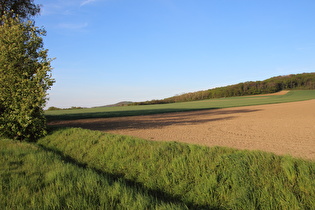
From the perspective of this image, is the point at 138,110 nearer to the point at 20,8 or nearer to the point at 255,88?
the point at 20,8

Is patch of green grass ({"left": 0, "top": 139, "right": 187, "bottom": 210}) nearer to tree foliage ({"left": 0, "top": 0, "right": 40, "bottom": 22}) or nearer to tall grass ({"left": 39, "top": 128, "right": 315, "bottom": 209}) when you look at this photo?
tall grass ({"left": 39, "top": 128, "right": 315, "bottom": 209})

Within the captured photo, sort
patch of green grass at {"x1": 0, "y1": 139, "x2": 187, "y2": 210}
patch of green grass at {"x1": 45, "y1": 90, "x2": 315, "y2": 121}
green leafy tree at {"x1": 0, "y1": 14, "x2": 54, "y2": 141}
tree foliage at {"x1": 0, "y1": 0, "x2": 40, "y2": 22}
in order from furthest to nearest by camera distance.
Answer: patch of green grass at {"x1": 45, "y1": 90, "x2": 315, "y2": 121}, tree foliage at {"x1": 0, "y1": 0, "x2": 40, "y2": 22}, green leafy tree at {"x1": 0, "y1": 14, "x2": 54, "y2": 141}, patch of green grass at {"x1": 0, "y1": 139, "x2": 187, "y2": 210}

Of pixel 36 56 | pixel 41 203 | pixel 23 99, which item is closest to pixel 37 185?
pixel 41 203

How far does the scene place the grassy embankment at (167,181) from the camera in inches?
140

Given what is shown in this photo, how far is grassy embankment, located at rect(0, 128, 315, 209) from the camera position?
11.7 feet

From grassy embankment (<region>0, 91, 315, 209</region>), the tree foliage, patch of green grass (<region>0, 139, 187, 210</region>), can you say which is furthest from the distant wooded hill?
patch of green grass (<region>0, 139, 187, 210</region>)

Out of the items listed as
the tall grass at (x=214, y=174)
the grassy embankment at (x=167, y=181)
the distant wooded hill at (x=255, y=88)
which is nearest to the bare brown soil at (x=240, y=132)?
the tall grass at (x=214, y=174)

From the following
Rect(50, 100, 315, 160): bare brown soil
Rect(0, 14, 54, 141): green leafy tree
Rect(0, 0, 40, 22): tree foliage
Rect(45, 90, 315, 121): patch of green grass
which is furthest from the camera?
Rect(45, 90, 315, 121): patch of green grass

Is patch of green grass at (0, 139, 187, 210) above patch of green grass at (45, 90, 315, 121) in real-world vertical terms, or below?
below

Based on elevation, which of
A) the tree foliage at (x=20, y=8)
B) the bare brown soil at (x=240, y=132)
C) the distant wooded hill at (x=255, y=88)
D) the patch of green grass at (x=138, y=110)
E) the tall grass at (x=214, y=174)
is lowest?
the bare brown soil at (x=240, y=132)

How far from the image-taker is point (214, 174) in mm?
4641

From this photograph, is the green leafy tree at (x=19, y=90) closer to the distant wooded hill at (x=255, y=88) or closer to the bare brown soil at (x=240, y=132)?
the bare brown soil at (x=240, y=132)

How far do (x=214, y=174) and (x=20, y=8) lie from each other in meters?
23.7

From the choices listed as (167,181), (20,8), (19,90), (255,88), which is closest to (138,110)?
(20,8)
